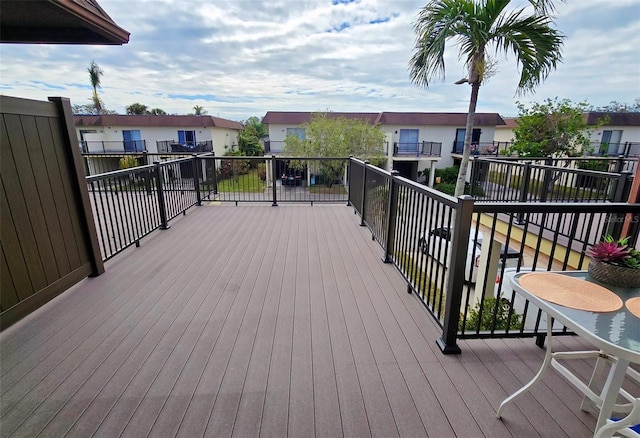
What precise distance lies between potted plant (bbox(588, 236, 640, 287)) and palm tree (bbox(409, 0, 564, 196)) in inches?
230

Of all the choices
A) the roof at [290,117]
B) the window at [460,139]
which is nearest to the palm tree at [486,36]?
the roof at [290,117]

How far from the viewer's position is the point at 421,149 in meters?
18.6

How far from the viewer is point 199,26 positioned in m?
5.83

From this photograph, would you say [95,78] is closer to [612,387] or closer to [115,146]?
[115,146]

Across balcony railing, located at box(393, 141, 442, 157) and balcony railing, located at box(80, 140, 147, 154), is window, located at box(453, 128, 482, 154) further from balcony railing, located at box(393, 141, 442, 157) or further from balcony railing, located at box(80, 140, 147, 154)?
balcony railing, located at box(80, 140, 147, 154)

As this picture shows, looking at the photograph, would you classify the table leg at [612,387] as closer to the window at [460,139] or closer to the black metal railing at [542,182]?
the black metal railing at [542,182]

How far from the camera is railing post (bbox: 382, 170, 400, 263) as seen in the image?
3002 mm

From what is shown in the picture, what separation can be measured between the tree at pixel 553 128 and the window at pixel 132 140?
21.1 metres

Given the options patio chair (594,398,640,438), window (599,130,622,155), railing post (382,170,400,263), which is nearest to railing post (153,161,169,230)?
railing post (382,170,400,263)

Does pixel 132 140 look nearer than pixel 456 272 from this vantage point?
No

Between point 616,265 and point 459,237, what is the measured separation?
2.26 feet

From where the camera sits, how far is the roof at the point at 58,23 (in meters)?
1.96

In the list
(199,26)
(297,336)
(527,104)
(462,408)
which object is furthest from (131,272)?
(527,104)

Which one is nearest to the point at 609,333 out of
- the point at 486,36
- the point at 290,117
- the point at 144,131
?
the point at 486,36
